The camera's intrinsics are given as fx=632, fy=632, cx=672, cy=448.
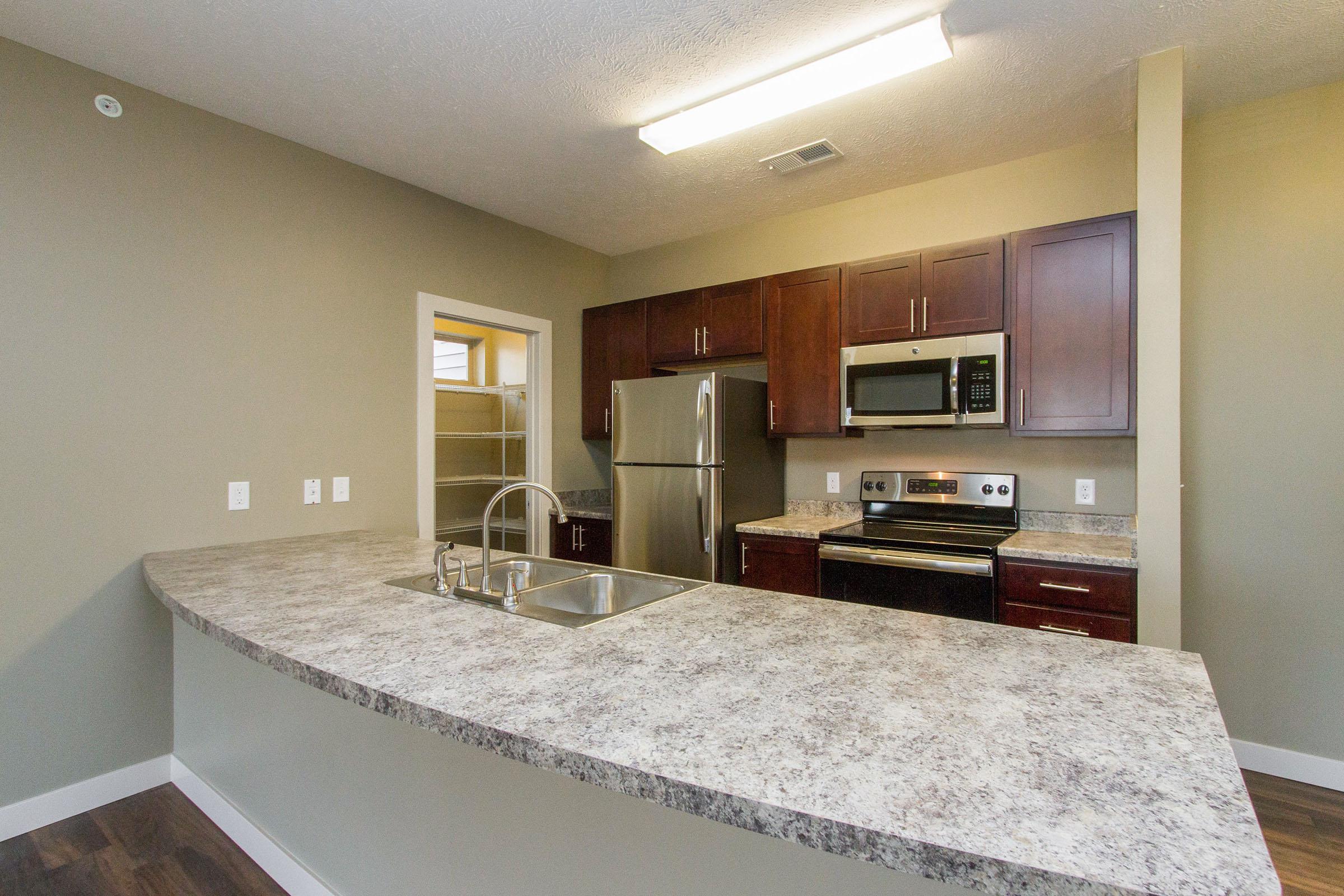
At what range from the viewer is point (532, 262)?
3.86 metres

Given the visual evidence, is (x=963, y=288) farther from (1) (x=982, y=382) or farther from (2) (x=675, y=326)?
(2) (x=675, y=326)

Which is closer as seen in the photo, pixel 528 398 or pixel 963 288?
pixel 963 288

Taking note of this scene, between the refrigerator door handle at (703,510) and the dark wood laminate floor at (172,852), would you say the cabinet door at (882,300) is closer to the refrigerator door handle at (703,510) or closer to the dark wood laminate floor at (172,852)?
the refrigerator door handle at (703,510)

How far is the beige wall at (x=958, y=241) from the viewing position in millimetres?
2754

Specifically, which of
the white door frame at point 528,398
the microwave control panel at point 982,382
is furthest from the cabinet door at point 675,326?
the microwave control panel at point 982,382

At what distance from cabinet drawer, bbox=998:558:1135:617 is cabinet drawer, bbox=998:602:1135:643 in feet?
0.08

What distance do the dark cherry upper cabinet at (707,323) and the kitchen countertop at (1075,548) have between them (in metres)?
1.58

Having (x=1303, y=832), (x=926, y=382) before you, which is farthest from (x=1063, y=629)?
(x=926, y=382)

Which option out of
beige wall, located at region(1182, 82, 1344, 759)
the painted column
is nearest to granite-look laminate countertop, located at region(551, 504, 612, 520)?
the painted column

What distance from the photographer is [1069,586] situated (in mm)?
2330

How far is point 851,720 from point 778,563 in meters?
2.18

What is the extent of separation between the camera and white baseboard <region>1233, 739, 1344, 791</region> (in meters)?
2.34

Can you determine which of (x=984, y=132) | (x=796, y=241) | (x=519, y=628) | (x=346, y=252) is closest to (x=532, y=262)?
(x=346, y=252)

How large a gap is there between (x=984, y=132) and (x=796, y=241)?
Result: 1.16 meters
